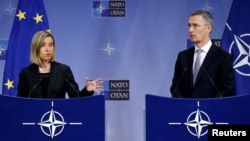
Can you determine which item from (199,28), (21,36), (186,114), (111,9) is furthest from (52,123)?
(111,9)

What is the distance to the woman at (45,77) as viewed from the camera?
11.8ft

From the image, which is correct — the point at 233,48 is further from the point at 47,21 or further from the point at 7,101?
the point at 7,101

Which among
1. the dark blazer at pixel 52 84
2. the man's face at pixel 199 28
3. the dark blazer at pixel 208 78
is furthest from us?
the man's face at pixel 199 28

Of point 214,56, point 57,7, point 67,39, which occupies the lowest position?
point 214,56

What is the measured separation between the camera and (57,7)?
5.20 meters

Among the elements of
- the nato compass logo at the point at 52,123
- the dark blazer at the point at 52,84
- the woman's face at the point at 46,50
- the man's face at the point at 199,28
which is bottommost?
the nato compass logo at the point at 52,123

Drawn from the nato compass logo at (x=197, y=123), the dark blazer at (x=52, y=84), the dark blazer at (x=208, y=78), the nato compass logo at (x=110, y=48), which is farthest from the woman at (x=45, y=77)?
the nato compass logo at (x=110, y=48)

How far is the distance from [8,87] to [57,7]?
41.2 inches

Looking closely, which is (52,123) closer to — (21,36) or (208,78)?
(208,78)

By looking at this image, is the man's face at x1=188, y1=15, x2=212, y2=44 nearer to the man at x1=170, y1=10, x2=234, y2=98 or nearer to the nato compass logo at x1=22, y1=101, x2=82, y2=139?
the man at x1=170, y1=10, x2=234, y2=98

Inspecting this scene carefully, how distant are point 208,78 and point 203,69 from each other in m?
0.09

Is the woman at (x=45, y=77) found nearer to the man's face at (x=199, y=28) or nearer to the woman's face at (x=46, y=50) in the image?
the woman's face at (x=46, y=50)

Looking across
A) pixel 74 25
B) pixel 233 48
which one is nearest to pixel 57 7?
pixel 74 25

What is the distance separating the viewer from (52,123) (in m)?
2.83
